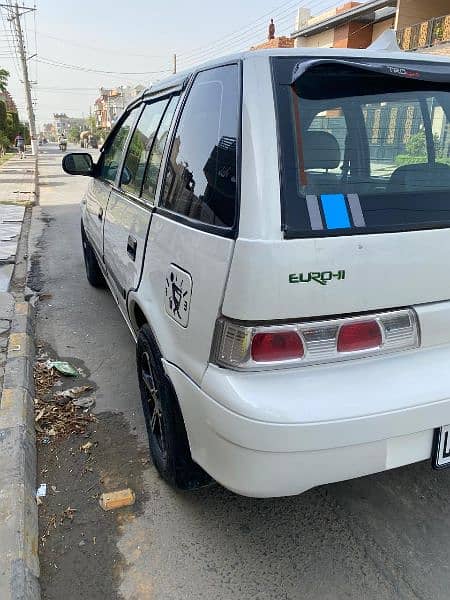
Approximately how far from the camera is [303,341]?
5.34 ft

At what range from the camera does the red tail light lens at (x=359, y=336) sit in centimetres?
166

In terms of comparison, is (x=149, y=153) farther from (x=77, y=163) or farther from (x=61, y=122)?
(x=61, y=122)

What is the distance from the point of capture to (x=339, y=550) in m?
2.09

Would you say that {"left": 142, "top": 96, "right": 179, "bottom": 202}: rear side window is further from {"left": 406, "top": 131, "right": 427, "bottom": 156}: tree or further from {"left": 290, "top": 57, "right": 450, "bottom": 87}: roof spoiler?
{"left": 406, "top": 131, "right": 427, "bottom": 156}: tree

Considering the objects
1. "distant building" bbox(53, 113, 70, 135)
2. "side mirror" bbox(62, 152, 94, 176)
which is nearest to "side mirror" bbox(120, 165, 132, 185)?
"side mirror" bbox(62, 152, 94, 176)

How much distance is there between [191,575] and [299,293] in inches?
50.0

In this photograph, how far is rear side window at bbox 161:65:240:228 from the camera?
170cm

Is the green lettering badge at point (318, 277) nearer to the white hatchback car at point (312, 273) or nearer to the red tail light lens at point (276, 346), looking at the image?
the white hatchback car at point (312, 273)

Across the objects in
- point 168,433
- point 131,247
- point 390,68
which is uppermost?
point 390,68

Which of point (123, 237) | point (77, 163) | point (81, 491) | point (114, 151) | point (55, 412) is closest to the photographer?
point (81, 491)

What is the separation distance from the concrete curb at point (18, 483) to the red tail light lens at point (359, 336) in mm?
1468

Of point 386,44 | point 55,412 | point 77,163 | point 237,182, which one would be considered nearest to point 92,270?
point 77,163

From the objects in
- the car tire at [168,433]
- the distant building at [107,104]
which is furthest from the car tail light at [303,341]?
the distant building at [107,104]

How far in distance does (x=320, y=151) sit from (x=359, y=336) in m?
0.66
